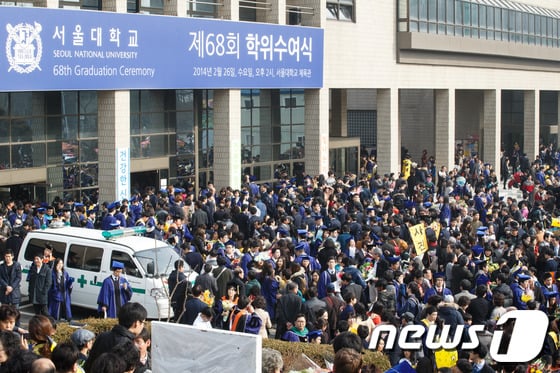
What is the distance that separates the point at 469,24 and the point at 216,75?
16.1 meters

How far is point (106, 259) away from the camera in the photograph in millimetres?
17141

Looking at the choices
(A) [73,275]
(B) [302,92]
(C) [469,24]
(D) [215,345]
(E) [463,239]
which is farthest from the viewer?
(C) [469,24]

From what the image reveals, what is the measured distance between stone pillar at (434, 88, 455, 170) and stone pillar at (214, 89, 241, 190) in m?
13.2

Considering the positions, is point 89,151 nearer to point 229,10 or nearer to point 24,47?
point 229,10

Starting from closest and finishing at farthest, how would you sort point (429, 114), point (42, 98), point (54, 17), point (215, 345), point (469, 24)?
point (215, 345) < point (54, 17) < point (42, 98) < point (469, 24) < point (429, 114)

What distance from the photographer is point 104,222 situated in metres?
21.1

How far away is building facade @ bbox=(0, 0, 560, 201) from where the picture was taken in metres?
26.9

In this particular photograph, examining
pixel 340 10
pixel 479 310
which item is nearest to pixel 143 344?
pixel 479 310

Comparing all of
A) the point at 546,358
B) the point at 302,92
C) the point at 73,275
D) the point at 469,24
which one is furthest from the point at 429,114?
the point at 546,358

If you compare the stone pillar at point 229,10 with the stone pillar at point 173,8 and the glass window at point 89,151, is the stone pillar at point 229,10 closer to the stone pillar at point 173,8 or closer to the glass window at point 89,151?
the stone pillar at point 173,8

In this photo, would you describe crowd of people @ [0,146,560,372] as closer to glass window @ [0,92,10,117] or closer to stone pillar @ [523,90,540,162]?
glass window @ [0,92,10,117]

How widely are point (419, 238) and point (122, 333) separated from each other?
11876 mm

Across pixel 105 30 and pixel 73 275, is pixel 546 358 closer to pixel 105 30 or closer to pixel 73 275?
pixel 73 275

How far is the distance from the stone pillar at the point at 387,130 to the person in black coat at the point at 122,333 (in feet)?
92.5
